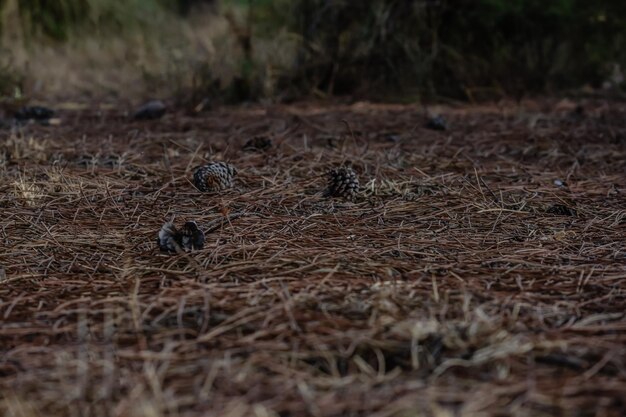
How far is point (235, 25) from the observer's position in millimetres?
6633

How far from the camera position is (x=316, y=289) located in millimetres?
1771

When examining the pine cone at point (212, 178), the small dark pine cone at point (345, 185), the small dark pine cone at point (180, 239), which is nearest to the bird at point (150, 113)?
the pine cone at point (212, 178)

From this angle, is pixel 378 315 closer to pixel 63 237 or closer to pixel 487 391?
pixel 487 391

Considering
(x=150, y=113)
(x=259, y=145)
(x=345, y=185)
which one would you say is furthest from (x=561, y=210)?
(x=150, y=113)

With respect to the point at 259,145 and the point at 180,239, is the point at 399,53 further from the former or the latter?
the point at 180,239

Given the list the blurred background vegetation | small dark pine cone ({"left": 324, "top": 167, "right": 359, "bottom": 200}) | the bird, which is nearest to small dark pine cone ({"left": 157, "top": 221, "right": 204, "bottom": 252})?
small dark pine cone ({"left": 324, "top": 167, "right": 359, "bottom": 200})

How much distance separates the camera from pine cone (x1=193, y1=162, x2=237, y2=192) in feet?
9.90

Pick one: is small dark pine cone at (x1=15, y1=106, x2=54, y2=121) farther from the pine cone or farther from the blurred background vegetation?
the pine cone

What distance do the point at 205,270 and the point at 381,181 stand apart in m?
1.25

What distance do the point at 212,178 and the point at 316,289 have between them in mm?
1363

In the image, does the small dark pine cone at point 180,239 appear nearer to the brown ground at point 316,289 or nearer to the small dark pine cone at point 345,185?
the brown ground at point 316,289

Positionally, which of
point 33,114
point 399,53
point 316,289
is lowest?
point 33,114

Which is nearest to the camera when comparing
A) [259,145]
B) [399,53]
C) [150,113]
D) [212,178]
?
[212,178]

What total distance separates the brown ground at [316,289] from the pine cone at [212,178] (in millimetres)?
74
